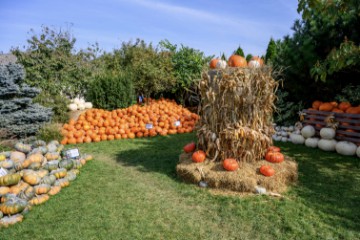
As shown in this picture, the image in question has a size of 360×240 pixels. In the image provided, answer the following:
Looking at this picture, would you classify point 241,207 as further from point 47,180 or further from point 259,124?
point 47,180

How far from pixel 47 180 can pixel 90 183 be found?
2.17ft

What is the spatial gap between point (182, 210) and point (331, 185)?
8.22ft

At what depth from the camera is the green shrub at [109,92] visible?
33.8 ft

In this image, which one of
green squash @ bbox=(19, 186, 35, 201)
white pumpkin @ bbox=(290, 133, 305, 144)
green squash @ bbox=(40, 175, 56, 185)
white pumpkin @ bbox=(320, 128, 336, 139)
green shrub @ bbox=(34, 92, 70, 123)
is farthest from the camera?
green shrub @ bbox=(34, 92, 70, 123)

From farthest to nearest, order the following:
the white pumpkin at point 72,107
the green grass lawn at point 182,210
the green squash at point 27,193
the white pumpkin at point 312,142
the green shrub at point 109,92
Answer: the green shrub at point 109,92 → the white pumpkin at point 72,107 → the white pumpkin at point 312,142 → the green squash at point 27,193 → the green grass lawn at point 182,210

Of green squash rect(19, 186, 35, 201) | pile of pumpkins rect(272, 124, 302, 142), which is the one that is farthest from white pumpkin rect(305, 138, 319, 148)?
green squash rect(19, 186, 35, 201)

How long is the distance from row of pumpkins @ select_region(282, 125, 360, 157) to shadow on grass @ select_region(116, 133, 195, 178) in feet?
9.27

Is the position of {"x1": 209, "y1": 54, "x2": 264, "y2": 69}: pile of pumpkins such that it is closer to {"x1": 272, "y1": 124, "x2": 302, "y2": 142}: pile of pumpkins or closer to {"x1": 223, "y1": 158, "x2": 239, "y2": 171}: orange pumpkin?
{"x1": 223, "y1": 158, "x2": 239, "y2": 171}: orange pumpkin

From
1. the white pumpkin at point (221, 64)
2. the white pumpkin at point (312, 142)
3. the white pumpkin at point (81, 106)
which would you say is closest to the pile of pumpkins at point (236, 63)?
the white pumpkin at point (221, 64)

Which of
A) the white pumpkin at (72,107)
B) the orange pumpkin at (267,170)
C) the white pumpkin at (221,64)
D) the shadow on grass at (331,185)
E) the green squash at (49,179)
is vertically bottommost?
the green squash at (49,179)

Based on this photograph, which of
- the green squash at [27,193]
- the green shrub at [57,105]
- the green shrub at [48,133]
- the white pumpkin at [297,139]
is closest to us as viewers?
the green squash at [27,193]

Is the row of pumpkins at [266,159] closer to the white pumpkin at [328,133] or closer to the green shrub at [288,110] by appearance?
the white pumpkin at [328,133]

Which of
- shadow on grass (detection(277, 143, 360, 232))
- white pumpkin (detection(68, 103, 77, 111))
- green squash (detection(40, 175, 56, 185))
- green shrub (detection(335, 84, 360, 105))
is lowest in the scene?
green squash (detection(40, 175, 56, 185))

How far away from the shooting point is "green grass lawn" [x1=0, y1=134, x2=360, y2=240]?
3.02 m
